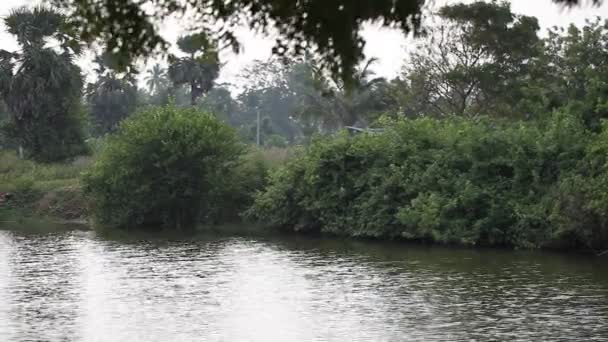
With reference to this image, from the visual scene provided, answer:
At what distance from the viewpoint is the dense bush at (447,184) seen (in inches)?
1386

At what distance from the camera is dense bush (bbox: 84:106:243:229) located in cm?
4656

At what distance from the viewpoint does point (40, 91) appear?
190 feet

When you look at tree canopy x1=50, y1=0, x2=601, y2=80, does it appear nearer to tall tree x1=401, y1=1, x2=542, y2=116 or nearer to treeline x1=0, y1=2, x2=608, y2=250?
treeline x1=0, y1=2, x2=608, y2=250

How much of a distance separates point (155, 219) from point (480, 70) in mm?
17340

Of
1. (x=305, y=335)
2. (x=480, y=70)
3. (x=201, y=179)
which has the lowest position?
(x=305, y=335)

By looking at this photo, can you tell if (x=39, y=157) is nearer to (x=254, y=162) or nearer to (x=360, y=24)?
(x=254, y=162)

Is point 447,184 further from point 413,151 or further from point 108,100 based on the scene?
point 108,100

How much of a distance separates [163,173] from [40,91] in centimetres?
1396

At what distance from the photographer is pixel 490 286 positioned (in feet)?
86.5

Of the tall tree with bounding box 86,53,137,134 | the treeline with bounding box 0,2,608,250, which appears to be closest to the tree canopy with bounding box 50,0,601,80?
the treeline with bounding box 0,2,608,250

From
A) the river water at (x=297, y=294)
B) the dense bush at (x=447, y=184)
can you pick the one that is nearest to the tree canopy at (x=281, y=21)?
the river water at (x=297, y=294)

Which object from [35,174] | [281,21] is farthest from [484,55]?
[281,21]

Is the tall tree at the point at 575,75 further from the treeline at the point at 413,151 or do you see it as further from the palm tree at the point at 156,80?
the palm tree at the point at 156,80

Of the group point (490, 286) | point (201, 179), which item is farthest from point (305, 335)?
point (201, 179)
